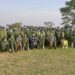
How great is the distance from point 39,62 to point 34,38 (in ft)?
14.8

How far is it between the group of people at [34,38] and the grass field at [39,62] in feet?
2.10

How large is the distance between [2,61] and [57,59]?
2852 millimetres

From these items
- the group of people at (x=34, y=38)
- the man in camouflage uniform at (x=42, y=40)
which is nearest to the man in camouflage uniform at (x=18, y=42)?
the group of people at (x=34, y=38)

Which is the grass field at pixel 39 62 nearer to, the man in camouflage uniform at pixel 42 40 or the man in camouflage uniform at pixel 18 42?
the man in camouflage uniform at pixel 18 42

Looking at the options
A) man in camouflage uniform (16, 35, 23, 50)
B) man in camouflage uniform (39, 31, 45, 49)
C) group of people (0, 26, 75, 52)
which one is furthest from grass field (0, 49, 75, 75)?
man in camouflage uniform (39, 31, 45, 49)

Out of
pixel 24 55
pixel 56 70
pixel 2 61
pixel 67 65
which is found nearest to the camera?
pixel 56 70

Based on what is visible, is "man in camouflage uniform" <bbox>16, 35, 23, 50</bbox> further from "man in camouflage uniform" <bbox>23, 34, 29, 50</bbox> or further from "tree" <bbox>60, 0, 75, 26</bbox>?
"tree" <bbox>60, 0, 75, 26</bbox>

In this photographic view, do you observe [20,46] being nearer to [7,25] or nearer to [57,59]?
[7,25]

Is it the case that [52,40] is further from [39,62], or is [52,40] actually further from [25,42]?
[39,62]

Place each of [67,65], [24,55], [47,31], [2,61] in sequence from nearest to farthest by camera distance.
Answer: [67,65]
[2,61]
[24,55]
[47,31]

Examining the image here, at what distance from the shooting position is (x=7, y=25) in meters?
21.9

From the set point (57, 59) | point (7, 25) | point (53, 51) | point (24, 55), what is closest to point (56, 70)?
point (57, 59)

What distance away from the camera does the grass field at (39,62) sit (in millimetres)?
14703

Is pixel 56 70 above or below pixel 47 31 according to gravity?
below
